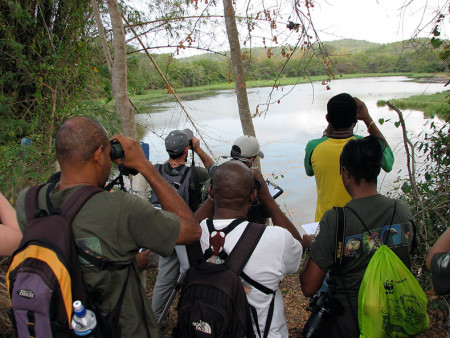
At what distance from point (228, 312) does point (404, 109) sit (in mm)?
22127

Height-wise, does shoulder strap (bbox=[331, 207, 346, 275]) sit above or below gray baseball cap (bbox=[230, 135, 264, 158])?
below

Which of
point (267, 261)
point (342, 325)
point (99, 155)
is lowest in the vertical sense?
point (342, 325)

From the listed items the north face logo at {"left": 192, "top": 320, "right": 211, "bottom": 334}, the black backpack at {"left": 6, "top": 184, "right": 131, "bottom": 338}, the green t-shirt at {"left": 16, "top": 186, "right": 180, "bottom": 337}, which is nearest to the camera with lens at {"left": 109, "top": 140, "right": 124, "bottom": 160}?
the green t-shirt at {"left": 16, "top": 186, "right": 180, "bottom": 337}

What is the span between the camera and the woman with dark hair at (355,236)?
5.20 ft

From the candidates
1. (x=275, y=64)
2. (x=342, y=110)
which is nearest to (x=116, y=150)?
(x=342, y=110)

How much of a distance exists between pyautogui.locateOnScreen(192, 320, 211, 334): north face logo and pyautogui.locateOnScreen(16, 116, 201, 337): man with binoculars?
283 mm

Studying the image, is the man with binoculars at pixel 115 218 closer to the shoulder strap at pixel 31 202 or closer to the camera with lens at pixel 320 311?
the shoulder strap at pixel 31 202

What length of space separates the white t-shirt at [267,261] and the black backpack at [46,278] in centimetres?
59

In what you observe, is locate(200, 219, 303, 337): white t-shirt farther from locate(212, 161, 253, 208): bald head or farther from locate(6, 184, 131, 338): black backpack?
locate(6, 184, 131, 338): black backpack

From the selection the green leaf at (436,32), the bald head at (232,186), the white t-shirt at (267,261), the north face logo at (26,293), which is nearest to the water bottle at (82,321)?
the north face logo at (26,293)

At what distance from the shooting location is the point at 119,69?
118 inches

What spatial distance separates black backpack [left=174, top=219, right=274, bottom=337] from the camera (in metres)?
1.35

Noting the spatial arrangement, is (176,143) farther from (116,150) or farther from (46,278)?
(46,278)

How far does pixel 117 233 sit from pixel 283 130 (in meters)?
17.5
